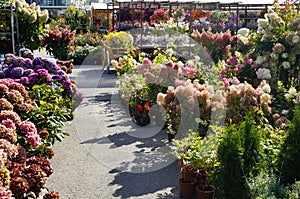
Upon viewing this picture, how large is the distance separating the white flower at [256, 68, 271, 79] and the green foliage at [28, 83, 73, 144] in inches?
104

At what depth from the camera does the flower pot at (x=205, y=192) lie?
3.71 m

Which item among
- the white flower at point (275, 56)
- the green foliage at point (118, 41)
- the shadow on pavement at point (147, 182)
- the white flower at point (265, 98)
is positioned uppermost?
the green foliage at point (118, 41)

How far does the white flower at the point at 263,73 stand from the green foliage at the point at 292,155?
2.73 metres

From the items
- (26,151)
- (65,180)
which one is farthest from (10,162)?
(65,180)

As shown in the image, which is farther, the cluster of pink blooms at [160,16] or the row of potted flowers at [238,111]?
the cluster of pink blooms at [160,16]

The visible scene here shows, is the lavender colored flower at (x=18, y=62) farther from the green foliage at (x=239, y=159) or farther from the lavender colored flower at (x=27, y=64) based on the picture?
the green foliage at (x=239, y=159)

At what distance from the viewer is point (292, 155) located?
10.6ft

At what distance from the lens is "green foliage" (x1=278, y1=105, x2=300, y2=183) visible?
10.6 ft

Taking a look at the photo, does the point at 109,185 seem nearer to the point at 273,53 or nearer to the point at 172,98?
the point at 172,98

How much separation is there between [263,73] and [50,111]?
10.0 ft

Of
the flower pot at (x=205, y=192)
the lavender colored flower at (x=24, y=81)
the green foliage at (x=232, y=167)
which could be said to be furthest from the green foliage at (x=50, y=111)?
the green foliage at (x=232, y=167)

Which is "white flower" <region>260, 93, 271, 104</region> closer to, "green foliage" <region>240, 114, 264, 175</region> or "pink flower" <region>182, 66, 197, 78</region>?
"green foliage" <region>240, 114, 264, 175</region>

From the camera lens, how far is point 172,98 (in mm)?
5391

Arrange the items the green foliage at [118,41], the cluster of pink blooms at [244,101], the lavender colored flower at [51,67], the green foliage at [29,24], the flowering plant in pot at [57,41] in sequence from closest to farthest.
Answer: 1. the cluster of pink blooms at [244,101]
2. the lavender colored flower at [51,67]
3. the green foliage at [29,24]
4. the flowering plant in pot at [57,41]
5. the green foliage at [118,41]
